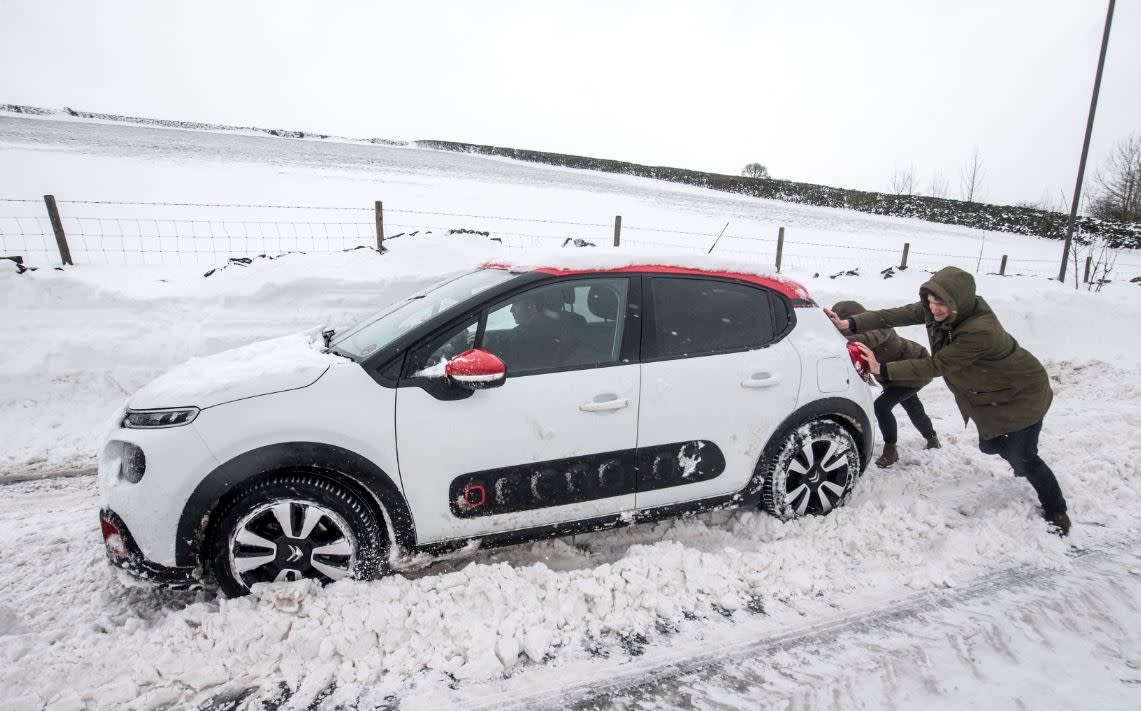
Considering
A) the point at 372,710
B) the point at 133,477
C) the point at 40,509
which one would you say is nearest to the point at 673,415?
the point at 372,710

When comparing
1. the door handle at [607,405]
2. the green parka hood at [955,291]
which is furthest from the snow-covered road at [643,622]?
the green parka hood at [955,291]

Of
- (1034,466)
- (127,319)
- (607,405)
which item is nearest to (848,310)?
(1034,466)

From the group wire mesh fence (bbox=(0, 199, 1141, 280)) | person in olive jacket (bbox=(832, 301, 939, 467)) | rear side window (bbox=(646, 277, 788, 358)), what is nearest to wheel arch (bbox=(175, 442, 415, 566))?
rear side window (bbox=(646, 277, 788, 358))

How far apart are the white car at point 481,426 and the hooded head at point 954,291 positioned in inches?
25.2

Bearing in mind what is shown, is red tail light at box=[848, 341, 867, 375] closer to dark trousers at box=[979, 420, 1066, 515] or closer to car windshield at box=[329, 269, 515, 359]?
dark trousers at box=[979, 420, 1066, 515]

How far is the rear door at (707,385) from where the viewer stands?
297 cm

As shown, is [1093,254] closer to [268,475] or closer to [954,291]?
[954,291]

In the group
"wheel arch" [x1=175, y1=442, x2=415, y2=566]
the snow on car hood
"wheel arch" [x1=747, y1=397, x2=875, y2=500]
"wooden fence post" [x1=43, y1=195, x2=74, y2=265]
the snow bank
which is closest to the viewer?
"wheel arch" [x1=175, y1=442, x2=415, y2=566]

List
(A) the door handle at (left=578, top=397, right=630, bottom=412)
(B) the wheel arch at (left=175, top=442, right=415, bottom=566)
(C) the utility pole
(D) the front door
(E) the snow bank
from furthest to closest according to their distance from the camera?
(C) the utility pole, (E) the snow bank, (A) the door handle at (left=578, top=397, right=630, bottom=412), (D) the front door, (B) the wheel arch at (left=175, top=442, right=415, bottom=566)

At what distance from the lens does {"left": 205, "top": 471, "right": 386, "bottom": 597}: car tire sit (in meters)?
2.45

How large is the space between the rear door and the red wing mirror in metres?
0.79

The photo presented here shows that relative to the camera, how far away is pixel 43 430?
4.95 meters

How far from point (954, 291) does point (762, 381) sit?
1.31 meters

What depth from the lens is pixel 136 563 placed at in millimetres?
2449
